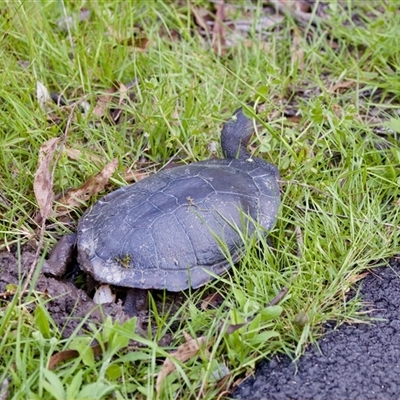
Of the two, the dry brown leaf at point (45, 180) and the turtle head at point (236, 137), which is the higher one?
the dry brown leaf at point (45, 180)

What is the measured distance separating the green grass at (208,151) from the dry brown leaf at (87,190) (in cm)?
6

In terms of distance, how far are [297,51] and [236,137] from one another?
3.72ft

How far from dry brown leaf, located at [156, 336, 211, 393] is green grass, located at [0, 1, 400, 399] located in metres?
0.03

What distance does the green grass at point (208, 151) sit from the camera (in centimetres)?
227

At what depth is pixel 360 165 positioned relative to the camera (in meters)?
3.20

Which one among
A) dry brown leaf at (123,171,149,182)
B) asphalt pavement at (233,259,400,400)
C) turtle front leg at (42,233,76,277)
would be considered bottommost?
asphalt pavement at (233,259,400,400)

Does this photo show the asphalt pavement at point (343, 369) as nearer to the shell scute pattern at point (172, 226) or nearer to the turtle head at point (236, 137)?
the shell scute pattern at point (172, 226)

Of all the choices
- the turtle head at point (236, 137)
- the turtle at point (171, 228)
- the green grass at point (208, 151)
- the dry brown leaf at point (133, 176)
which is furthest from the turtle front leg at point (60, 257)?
the turtle head at point (236, 137)

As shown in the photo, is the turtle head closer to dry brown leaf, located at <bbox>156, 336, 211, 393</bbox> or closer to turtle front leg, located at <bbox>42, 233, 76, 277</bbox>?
turtle front leg, located at <bbox>42, 233, 76, 277</bbox>

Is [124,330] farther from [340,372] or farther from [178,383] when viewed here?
[340,372]

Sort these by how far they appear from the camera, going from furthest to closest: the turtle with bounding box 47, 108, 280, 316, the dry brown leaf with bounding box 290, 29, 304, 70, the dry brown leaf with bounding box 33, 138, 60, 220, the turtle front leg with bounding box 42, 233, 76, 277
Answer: the dry brown leaf with bounding box 290, 29, 304, 70, the dry brown leaf with bounding box 33, 138, 60, 220, the turtle front leg with bounding box 42, 233, 76, 277, the turtle with bounding box 47, 108, 280, 316

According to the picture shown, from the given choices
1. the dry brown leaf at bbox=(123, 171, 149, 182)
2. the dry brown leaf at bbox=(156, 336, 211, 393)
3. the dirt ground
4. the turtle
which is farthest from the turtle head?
the dry brown leaf at bbox=(156, 336, 211, 393)

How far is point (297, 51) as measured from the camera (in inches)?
160

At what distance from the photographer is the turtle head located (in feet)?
10.6
